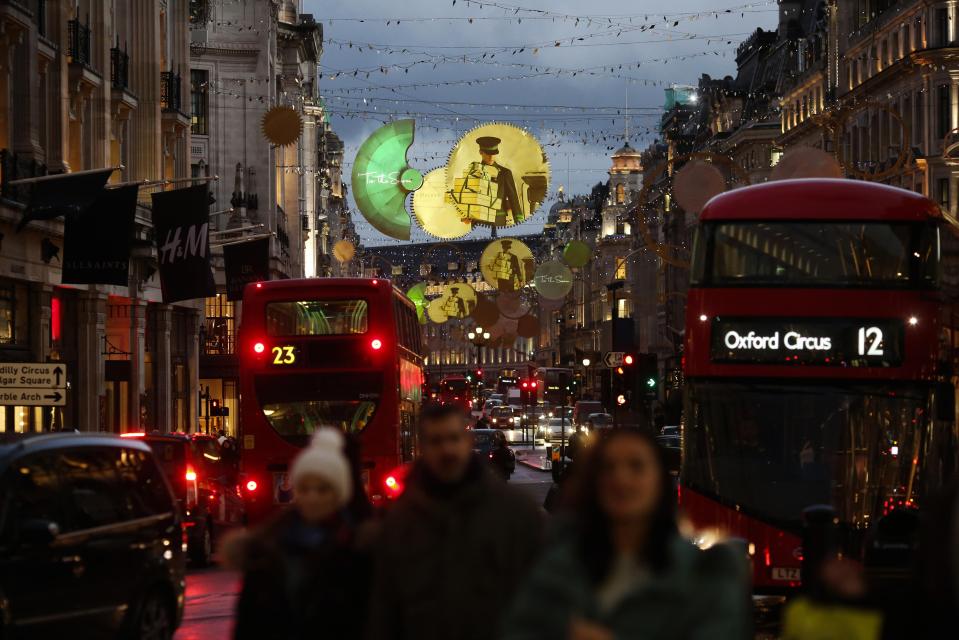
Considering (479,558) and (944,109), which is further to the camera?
(944,109)

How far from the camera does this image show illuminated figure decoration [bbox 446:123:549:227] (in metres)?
30.7

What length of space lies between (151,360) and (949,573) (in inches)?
1673

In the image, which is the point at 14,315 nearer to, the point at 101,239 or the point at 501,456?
the point at 101,239

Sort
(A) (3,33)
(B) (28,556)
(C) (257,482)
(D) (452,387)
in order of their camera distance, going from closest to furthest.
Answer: (B) (28,556) < (C) (257,482) < (A) (3,33) < (D) (452,387)

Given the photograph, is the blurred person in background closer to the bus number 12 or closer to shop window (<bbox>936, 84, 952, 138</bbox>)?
the bus number 12

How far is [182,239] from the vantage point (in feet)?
108

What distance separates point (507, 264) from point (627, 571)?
3667 cm

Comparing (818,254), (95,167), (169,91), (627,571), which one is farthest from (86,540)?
(169,91)

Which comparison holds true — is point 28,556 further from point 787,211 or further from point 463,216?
point 463,216

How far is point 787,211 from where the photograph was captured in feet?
60.0

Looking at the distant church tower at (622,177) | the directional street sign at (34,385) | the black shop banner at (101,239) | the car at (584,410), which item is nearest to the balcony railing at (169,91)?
the black shop banner at (101,239)

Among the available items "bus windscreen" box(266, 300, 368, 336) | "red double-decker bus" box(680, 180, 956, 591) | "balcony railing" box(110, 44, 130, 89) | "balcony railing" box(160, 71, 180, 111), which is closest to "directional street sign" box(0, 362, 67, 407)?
"bus windscreen" box(266, 300, 368, 336)

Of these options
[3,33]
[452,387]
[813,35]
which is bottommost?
[452,387]

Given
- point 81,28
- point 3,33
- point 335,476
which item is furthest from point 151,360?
point 335,476
